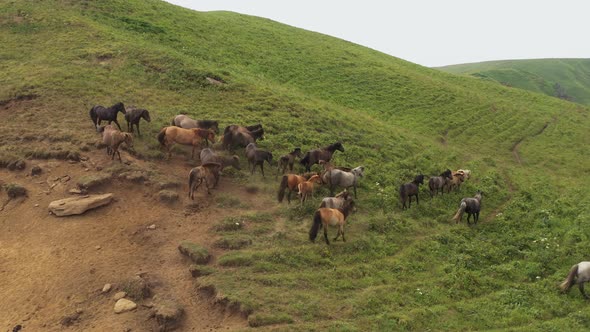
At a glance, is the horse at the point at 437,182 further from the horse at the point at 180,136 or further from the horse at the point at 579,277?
the horse at the point at 180,136

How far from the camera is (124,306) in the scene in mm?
11844

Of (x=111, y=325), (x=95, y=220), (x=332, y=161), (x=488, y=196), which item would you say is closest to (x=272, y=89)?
(x=332, y=161)

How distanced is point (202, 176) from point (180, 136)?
10.4 feet

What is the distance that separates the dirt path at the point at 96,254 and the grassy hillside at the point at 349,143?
0.96 m

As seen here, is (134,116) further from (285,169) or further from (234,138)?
(285,169)

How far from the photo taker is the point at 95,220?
15.4 metres

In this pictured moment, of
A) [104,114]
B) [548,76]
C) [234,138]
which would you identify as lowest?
[234,138]

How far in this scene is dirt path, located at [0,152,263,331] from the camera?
11703 mm

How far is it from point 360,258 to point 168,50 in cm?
2552

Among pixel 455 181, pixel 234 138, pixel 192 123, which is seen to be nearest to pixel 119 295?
pixel 234 138

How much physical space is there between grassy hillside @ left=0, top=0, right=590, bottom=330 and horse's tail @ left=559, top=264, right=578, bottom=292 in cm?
31

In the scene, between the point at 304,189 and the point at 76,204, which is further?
the point at 304,189

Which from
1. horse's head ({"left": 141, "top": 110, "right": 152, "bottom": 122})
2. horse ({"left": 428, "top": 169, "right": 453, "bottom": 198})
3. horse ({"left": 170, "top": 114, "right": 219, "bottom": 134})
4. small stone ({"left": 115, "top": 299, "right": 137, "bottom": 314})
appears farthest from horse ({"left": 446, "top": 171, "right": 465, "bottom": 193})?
small stone ({"left": 115, "top": 299, "right": 137, "bottom": 314})

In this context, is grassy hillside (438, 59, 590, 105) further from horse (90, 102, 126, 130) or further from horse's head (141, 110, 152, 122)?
horse (90, 102, 126, 130)
